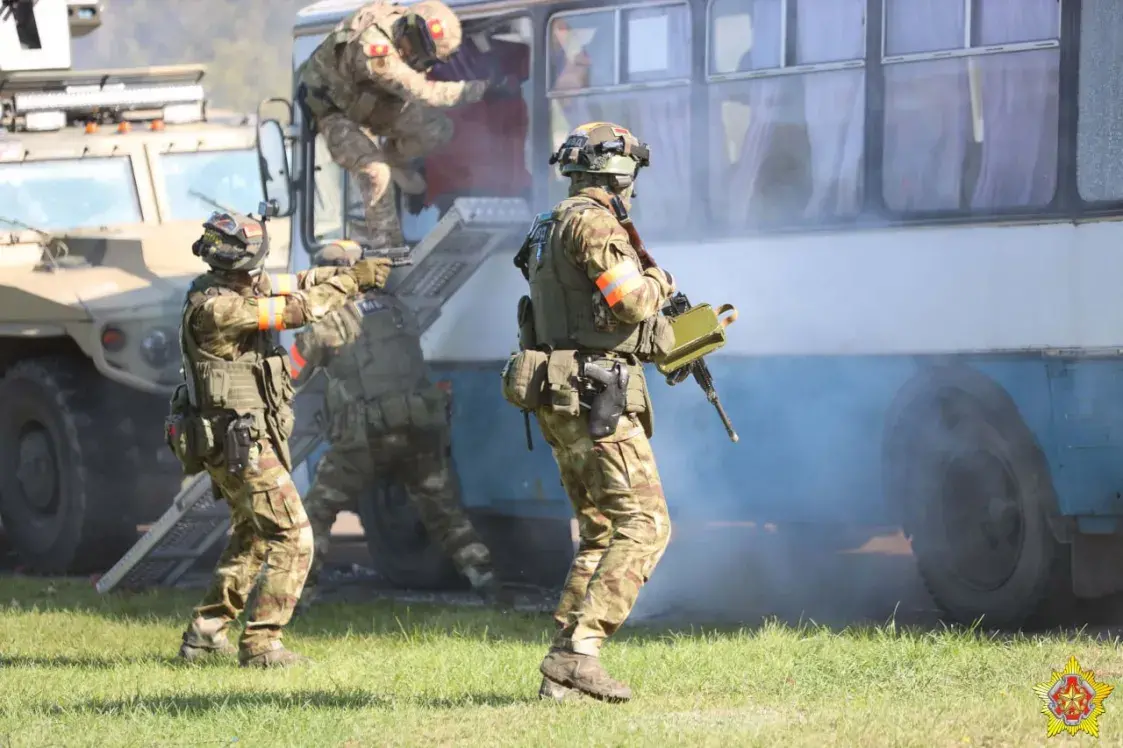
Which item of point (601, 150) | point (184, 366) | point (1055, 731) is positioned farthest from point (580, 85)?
point (1055, 731)

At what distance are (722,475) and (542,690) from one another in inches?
128

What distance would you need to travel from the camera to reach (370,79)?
10.2m

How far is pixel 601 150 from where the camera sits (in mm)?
6562

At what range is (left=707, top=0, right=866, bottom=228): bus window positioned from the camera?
9.05 meters

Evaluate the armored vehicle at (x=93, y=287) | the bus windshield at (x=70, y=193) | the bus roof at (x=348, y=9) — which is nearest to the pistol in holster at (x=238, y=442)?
the bus roof at (x=348, y=9)

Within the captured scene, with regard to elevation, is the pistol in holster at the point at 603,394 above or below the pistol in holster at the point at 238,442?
above

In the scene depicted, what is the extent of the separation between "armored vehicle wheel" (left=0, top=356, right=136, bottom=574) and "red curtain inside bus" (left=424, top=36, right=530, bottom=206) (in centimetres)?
279

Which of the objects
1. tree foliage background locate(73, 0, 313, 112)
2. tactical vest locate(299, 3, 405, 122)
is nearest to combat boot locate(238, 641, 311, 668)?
tactical vest locate(299, 3, 405, 122)

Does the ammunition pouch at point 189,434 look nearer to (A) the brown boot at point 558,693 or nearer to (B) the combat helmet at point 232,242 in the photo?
(B) the combat helmet at point 232,242

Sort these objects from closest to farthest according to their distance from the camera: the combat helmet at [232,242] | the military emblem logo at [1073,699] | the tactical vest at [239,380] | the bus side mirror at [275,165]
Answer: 1. the military emblem logo at [1073,699]
2. the combat helmet at [232,242]
3. the tactical vest at [239,380]
4. the bus side mirror at [275,165]

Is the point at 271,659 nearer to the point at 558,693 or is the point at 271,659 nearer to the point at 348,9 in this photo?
the point at 558,693

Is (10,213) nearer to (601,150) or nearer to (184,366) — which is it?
(184,366)

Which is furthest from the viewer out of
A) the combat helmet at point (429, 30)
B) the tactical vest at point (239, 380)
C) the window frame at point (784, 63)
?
the combat helmet at point (429, 30)

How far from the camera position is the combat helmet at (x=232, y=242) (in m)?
7.94
